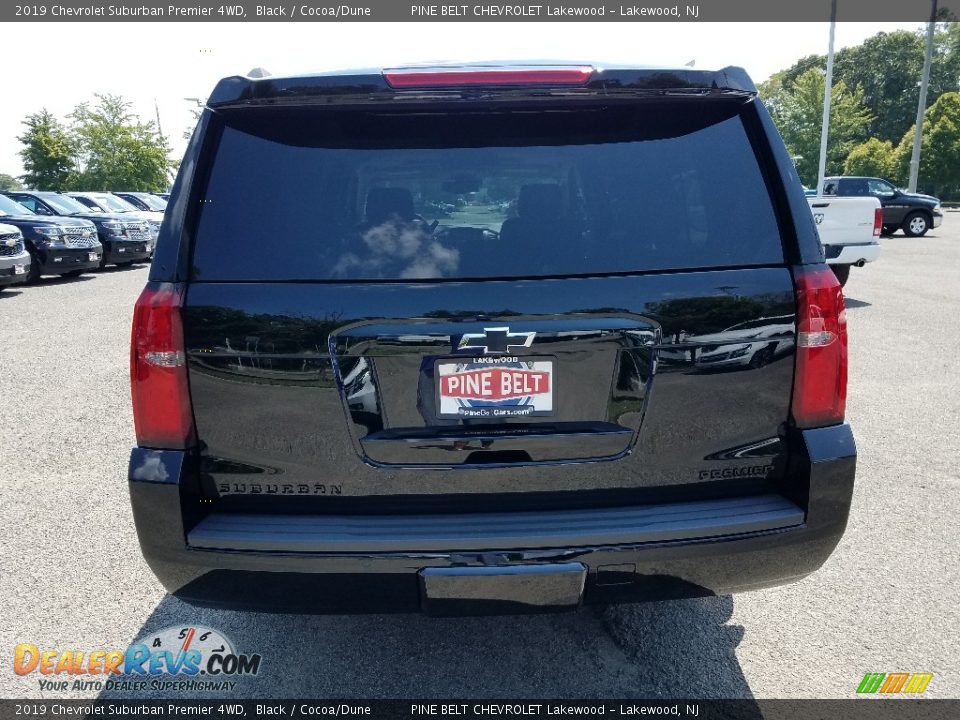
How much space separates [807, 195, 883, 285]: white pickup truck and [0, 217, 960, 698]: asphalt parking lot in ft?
24.1

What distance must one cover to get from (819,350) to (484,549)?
116cm

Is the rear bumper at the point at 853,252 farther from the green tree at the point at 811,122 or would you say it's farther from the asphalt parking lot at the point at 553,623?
the green tree at the point at 811,122

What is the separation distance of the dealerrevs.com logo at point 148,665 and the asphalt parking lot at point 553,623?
1.7 inches

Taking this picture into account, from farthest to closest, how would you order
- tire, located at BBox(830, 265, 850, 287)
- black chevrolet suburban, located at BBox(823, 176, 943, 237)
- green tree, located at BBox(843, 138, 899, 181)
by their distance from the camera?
green tree, located at BBox(843, 138, 899, 181) < black chevrolet suburban, located at BBox(823, 176, 943, 237) < tire, located at BBox(830, 265, 850, 287)

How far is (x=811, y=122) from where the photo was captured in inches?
2213

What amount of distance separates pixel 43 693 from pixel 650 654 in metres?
2.18

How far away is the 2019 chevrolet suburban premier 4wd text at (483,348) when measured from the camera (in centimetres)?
208

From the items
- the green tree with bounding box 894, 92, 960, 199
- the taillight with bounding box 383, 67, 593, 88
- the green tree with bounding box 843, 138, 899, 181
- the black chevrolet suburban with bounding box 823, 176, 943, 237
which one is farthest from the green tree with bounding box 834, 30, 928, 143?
the taillight with bounding box 383, 67, 593, 88

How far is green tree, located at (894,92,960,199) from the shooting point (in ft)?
168

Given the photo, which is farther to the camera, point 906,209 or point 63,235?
point 906,209

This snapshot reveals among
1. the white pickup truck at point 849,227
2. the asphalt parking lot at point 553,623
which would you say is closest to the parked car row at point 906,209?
the white pickup truck at point 849,227

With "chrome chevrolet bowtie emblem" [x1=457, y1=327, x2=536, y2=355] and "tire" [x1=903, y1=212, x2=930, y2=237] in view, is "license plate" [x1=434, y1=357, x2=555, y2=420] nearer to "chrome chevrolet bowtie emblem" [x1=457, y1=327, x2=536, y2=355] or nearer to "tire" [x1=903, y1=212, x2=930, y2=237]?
"chrome chevrolet bowtie emblem" [x1=457, y1=327, x2=536, y2=355]

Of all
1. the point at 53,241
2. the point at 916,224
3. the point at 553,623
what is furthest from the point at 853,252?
the point at 916,224

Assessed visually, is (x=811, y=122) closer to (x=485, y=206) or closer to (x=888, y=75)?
(x=888, y=75)
